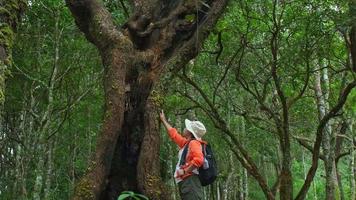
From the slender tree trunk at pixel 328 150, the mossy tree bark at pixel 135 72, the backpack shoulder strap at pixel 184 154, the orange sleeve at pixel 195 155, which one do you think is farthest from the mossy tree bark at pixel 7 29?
the slender tree trunk at pixel 328 150

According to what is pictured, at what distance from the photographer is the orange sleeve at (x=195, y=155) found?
21.2ft

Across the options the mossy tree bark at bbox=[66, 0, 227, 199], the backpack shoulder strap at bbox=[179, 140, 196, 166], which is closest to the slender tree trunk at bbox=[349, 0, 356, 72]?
the mossy tree bark at bbox=[66, 0, 227, 199]

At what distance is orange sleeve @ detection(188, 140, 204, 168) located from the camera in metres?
6.48

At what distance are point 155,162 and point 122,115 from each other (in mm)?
650

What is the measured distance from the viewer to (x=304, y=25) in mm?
10359

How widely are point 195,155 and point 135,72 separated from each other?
1.51 m

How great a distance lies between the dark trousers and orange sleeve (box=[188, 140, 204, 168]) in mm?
345

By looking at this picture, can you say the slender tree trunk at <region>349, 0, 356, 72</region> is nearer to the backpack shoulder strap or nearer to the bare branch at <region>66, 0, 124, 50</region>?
the backpack shoulder strap

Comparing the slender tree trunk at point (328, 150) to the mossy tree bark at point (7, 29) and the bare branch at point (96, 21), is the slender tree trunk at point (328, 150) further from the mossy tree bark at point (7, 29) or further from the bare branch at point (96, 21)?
the mossy tree bark at point (7, 29)

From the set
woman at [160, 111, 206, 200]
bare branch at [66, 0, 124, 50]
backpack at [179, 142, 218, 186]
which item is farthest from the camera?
backpack at [179, 142, 218, 186]

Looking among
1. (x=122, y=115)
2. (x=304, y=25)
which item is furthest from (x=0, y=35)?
(x=304, y=25)

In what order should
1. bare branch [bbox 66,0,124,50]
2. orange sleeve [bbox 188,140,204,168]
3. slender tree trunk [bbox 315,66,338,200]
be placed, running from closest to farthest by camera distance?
bare branch [bbox 66,0,124,50] < orange sleeve [bbox 188,140,204,168] < slender tree trunk [bbox 315,66,338,200]

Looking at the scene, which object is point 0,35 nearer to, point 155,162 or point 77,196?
point 77,196

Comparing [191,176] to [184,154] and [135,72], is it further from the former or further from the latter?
[135,72]
